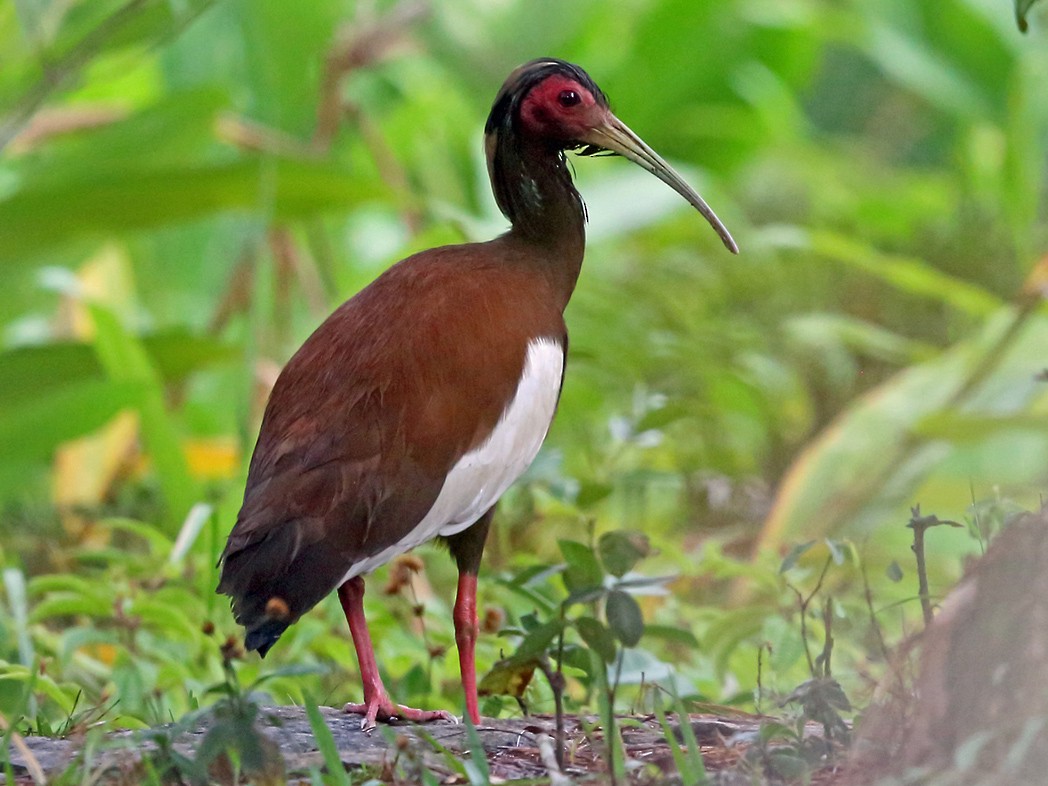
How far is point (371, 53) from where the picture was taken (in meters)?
5.86

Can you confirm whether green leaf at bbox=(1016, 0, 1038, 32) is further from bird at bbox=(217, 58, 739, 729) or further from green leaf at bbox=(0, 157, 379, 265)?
green leaf at bbox=(0, 157, 379, 265)

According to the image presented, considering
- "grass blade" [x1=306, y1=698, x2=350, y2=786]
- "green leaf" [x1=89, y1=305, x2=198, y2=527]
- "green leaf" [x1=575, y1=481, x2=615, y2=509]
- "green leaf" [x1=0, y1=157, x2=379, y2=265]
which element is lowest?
"grass blade" [x1=306, y1=698, x2=350, y2=786]

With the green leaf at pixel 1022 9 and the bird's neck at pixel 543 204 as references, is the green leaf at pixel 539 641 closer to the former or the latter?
the bird's neck at pixel 543 204

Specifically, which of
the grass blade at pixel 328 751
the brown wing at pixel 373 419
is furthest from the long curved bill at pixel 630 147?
the grass blade at pixel 328 751

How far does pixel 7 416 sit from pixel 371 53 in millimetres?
2153

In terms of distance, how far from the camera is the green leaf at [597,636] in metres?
2.13

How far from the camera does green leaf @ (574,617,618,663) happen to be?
83.7 inches

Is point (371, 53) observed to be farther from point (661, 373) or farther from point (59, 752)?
point (59, 752)

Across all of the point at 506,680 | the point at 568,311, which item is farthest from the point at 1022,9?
the point at 568,311

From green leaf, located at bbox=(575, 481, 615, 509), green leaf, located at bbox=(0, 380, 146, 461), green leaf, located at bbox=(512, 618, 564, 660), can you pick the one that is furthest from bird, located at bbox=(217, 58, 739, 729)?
green leaf, located at bbox=(0, 380, 146, 461)

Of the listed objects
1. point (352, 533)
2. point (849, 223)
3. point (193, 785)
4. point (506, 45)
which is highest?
point (506, 45)

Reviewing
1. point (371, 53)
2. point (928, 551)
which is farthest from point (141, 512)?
point (928, 551)

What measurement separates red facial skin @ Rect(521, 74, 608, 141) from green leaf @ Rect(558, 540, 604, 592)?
2.91 feet

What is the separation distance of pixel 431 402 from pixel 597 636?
2.02 ft
